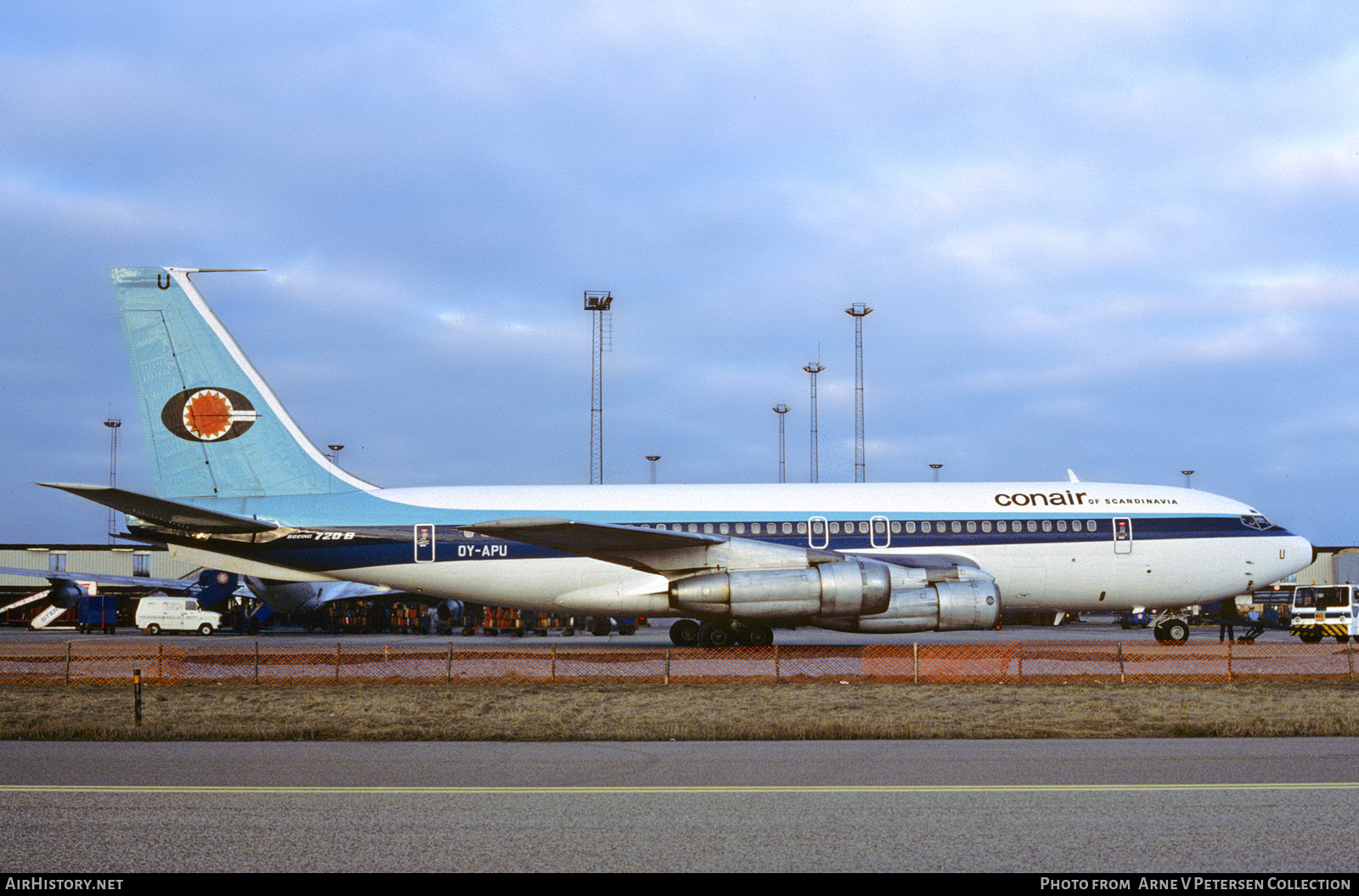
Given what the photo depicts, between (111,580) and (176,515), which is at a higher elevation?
(176,515)

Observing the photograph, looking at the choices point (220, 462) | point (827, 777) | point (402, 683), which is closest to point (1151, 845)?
point (827, 777)

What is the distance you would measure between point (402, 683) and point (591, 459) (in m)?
Result: 26.8

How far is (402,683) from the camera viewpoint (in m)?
21.1

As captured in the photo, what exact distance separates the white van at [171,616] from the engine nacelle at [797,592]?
117 feet

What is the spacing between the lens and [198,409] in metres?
28.2

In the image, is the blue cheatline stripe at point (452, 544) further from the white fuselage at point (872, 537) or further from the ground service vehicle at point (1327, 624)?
the ground service vehicle at point (1327, 624)

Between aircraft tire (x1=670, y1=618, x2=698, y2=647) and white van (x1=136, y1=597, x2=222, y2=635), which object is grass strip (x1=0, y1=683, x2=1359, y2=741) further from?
white van (x1=136, y1=597, x2=222, y2=635)

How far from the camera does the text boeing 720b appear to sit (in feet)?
88.5

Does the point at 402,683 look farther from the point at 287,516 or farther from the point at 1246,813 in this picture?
the point at 1246,813

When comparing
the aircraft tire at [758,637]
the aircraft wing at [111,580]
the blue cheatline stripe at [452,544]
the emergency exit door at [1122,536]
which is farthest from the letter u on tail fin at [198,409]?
the aircraft wing at [111,580]

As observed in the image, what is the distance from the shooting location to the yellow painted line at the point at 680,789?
9719 mm

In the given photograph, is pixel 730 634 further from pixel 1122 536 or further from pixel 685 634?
pixel 1122 536

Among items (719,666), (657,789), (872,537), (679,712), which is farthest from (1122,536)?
(657,789)

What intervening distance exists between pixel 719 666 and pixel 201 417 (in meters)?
14.6
